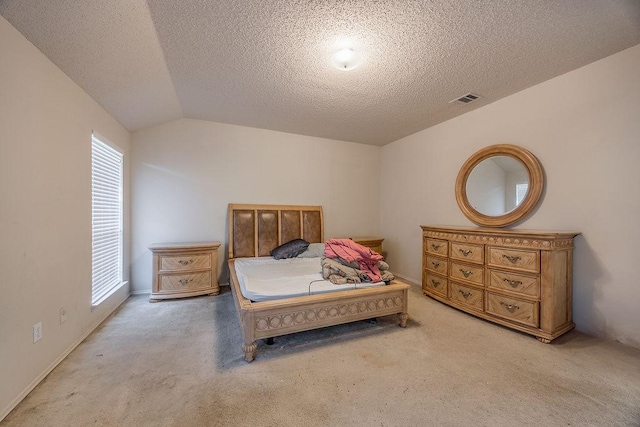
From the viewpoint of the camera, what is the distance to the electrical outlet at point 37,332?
1.72 meters

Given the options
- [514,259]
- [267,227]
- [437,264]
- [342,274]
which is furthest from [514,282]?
[267,227]

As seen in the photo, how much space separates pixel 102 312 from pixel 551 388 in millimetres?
4171

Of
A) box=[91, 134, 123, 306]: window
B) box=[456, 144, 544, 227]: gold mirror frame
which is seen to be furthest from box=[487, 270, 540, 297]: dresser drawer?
box=[91, 134, 123, 306]: window

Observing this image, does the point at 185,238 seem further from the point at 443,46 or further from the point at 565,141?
the point at 565,141

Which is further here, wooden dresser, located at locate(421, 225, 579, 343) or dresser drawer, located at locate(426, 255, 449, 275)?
dresser drawer, located at locate(426, 255, 449, 275)

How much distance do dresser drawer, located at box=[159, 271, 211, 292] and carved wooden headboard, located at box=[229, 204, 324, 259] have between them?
51cm

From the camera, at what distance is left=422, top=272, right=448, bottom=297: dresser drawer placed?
3223mm

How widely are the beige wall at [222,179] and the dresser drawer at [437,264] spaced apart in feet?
5.70

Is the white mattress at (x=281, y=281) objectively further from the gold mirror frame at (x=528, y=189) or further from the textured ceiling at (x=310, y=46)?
the textured ceiling at (x=310, y=46)

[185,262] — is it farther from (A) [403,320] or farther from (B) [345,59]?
(B) [345,59]

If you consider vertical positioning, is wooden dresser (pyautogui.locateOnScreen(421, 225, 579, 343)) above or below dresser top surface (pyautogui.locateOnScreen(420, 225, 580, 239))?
below

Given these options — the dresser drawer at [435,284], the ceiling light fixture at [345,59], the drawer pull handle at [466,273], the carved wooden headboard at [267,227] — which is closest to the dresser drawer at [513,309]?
the drawer pull handle at [466,273]

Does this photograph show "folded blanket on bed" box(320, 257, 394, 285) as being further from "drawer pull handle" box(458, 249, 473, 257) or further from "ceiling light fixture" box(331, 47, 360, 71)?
"ceiling light fixture" box(331, 47, 360, 71)

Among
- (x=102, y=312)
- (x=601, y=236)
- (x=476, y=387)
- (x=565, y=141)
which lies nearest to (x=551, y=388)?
(x=476, y=387)
